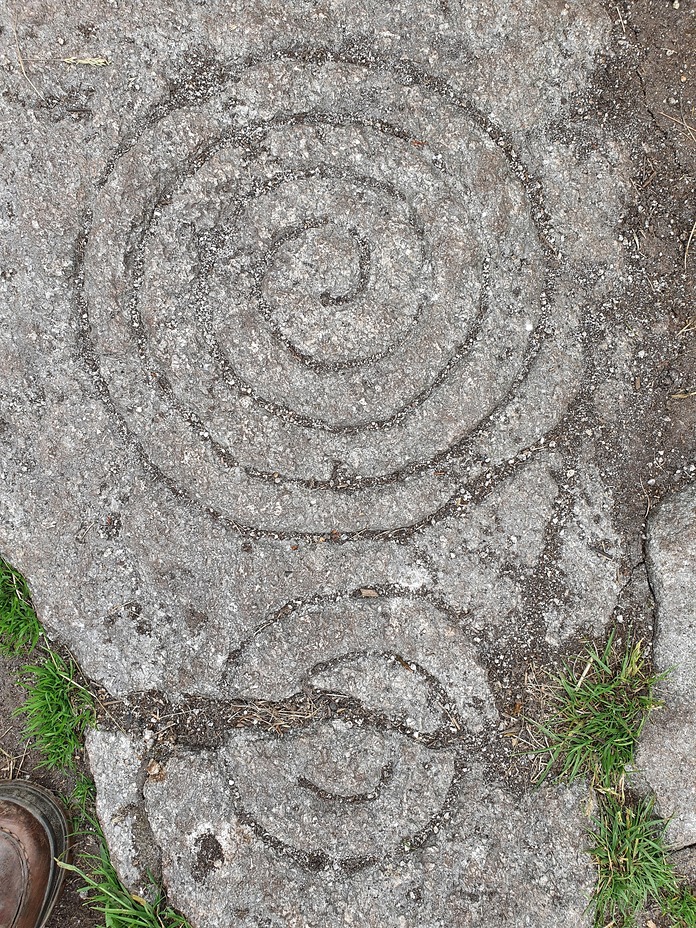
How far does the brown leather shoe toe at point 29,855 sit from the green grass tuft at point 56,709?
16 cm

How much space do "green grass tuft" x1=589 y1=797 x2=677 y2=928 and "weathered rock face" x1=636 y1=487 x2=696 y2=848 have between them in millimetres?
62

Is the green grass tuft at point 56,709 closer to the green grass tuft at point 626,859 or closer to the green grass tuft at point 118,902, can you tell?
the green grass tuft at point 118,902

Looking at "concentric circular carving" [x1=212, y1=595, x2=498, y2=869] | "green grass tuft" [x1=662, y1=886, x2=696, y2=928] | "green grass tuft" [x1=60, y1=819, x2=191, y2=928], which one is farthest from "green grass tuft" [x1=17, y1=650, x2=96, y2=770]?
"green grass tuft" [x1=662, y1=886, x2=696, y2=928]

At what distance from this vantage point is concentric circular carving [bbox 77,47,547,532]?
2.08 meters

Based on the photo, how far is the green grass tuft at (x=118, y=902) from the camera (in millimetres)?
2086

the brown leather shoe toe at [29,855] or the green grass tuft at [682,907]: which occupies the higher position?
the green grass tuft at [682,907]

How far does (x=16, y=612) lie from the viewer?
228 cm

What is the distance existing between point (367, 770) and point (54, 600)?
1034mm

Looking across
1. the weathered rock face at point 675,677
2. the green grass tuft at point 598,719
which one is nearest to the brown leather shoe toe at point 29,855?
the green grass tuft at point 598,719

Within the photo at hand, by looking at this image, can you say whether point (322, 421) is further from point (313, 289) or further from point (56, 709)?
point (56, 709)

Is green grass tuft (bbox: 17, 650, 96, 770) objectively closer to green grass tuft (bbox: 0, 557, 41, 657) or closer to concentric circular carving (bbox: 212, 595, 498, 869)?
green grass tuft (bbox: 0, 557, 41, 657)

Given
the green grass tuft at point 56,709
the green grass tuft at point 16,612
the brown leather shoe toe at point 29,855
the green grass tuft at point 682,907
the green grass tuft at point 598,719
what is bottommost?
the brown leather shoe toe at point 29,855

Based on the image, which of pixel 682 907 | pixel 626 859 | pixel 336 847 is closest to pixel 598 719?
pixel 626 859

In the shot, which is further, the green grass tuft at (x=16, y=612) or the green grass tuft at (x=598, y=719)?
the green grass tuft at (x=16, y=612)
